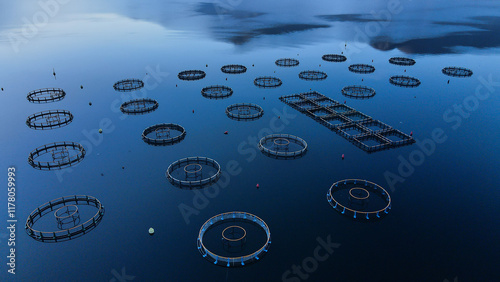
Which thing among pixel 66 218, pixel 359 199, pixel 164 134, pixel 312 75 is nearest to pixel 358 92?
pixel 312 75

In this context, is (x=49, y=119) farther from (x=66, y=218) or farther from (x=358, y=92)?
(x=358, y=92)

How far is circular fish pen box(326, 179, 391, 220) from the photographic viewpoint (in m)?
80.8

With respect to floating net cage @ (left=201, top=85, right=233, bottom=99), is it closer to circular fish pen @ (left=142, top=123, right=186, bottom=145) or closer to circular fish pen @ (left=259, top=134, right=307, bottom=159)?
circular fish pen @ (left=142, top=123, right=186, bottom=145)

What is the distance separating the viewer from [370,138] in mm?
115500

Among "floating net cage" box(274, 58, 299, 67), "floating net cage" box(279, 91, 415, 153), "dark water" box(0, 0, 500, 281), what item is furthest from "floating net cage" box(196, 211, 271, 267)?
"floating net cage" box(274, 58, 299, 67)

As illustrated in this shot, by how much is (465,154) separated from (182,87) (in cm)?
11661

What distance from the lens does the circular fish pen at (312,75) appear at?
170 meters

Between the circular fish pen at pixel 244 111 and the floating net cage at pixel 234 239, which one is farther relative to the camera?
the circular fish pen at pixel 244 111

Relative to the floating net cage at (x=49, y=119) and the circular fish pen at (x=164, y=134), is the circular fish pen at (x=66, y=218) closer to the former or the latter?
the circular fish pen at (x=164, y=134)

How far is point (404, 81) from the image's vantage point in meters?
168

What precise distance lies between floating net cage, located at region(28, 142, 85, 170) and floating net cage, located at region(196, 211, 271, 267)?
51.5m

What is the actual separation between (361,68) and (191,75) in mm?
92326

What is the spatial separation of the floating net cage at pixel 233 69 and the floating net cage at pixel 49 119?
80267 millimetres

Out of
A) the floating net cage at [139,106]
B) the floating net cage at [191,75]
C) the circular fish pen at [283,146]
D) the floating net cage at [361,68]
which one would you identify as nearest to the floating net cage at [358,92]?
the floating net cage at [361,68]
